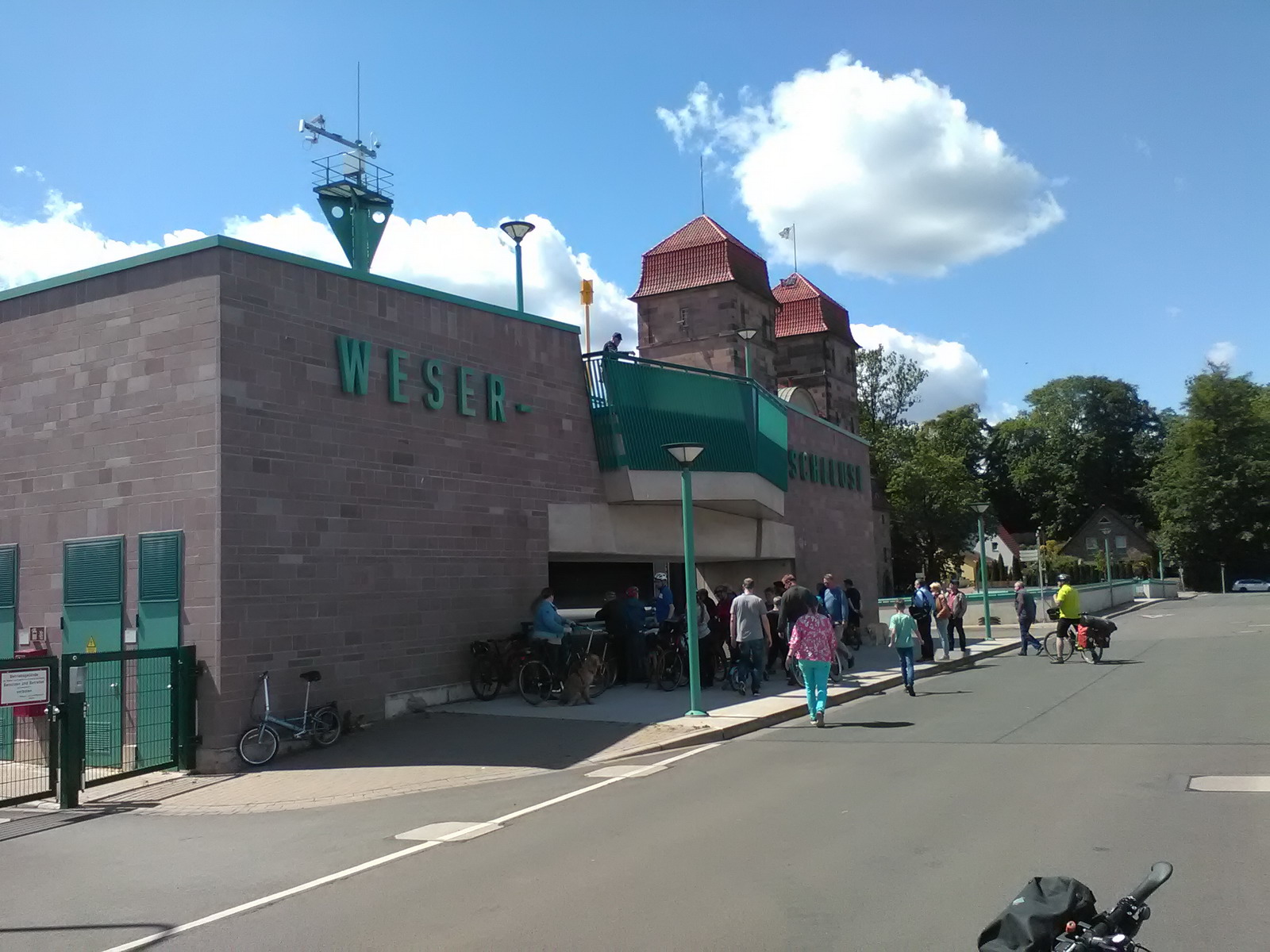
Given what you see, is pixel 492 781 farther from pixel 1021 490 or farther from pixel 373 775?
pixel 1021 490

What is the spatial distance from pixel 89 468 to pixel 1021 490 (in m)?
90.2

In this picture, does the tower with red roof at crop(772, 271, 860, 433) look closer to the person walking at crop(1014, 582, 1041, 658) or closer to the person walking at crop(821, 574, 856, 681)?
the person walking at crop(1014, 582, 1041, 658)

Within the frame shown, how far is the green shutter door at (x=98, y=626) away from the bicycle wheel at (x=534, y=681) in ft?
17.7

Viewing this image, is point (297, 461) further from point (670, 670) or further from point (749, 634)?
point (749, 634)

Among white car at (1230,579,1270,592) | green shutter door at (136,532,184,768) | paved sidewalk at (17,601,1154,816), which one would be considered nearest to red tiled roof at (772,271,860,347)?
white car at (1230,579,1270,592)

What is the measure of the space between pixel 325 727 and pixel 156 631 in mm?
2344

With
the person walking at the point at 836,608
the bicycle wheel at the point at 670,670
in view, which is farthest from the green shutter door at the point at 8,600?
the person walking at the point at 836,608

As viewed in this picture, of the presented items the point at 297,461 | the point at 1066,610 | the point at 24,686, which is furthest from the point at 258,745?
the point at 1066,610

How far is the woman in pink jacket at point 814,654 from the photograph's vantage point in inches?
537

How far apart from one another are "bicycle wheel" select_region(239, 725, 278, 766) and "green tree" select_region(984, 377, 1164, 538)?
8749cm

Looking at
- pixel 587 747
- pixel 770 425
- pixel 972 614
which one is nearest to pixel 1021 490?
pixel 972 614

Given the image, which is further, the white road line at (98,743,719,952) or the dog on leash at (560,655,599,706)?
the dog on leash at (560,655,599,706)

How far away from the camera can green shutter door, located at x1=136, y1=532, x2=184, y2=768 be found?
12.2 meters

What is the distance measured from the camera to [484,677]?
16125 millimetres
